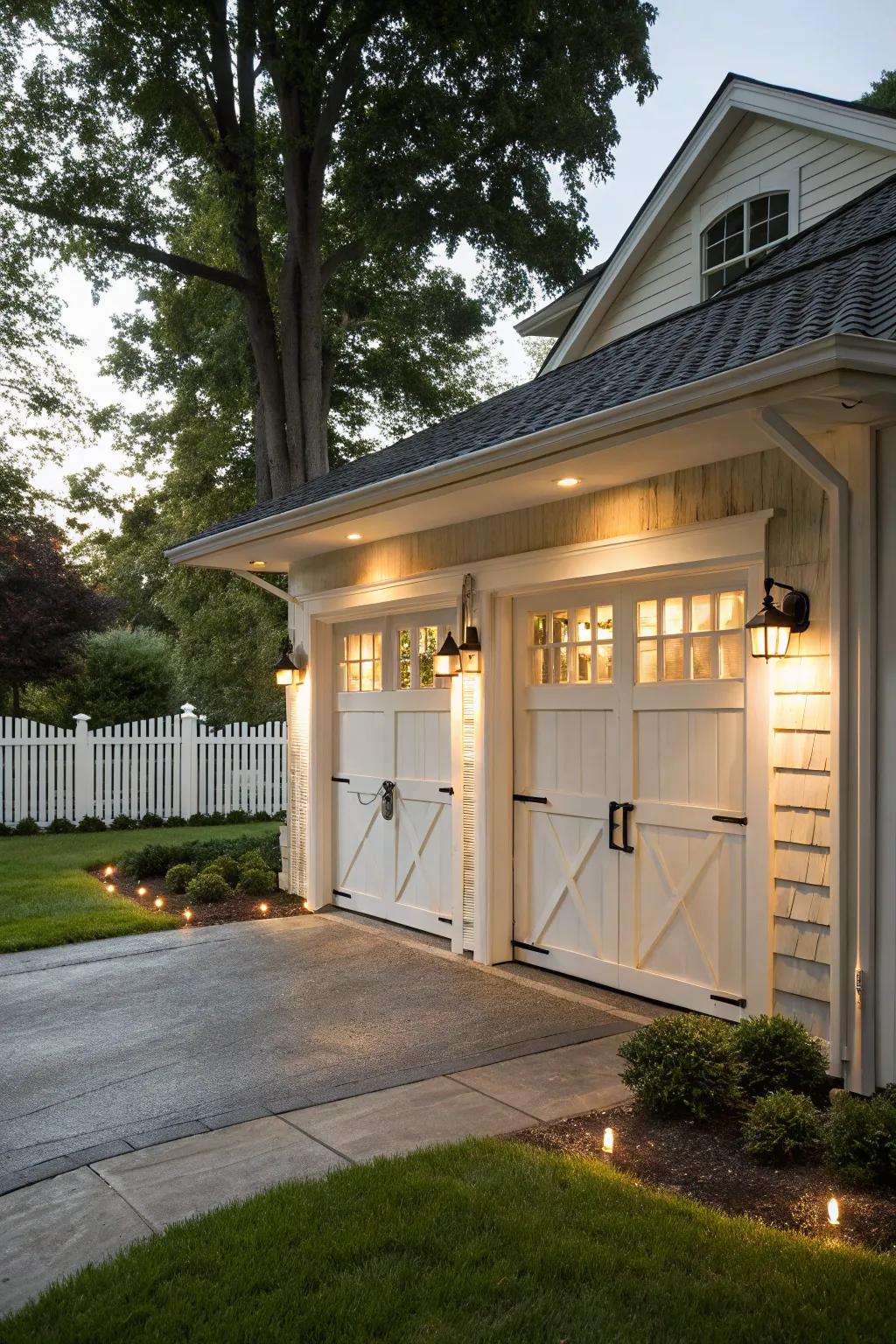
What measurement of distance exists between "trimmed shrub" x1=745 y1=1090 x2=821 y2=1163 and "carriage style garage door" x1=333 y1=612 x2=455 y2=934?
3632 mm

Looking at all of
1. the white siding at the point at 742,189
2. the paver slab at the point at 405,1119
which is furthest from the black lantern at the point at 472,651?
the white siding at the point at 742,189

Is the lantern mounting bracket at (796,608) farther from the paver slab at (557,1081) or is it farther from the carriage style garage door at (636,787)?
the paver slab at (557,1081)

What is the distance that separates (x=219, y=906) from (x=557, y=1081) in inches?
193

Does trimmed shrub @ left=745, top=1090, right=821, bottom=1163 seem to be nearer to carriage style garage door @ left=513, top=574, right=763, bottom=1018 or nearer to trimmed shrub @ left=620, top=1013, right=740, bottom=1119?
trimmed shrub @ left=620, top=1013, right=740, bottom=1119

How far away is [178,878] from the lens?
9.49 metres

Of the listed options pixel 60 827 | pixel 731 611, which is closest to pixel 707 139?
pixel 731 611

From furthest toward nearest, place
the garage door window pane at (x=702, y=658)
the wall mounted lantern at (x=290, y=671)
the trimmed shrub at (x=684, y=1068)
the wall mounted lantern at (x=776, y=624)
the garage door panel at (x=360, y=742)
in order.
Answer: the wall mounted lantern at (x=290, y=671) → the garage door panel at (x=360, y=742) → the garage door window pane at (x=702, y=658) → the wall mounted lantern at (x=776, y=624) → the trimmed shrub at (x=684, y=1068)

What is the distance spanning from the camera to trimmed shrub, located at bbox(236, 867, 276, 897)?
359 inches

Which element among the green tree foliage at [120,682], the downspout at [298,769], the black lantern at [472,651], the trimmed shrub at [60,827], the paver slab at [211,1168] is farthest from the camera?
the green tree foliage at [120,682]

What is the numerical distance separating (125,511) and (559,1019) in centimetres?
1813

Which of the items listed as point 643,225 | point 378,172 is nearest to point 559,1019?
point 643,225

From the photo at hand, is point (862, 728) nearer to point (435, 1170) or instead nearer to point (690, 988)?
point (690, 988)

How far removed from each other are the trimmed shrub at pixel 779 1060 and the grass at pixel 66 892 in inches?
195

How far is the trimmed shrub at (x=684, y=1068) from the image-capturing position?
404cm
